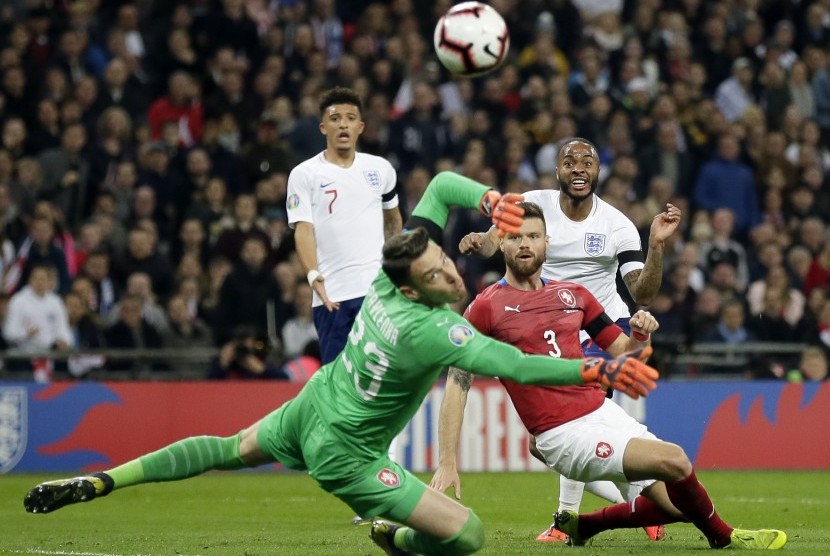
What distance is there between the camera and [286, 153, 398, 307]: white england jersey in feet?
35.1

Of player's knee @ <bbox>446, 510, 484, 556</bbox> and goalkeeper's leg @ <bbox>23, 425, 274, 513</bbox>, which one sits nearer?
player's knee @ <bbox>446, 510, 484, 556</bbox>

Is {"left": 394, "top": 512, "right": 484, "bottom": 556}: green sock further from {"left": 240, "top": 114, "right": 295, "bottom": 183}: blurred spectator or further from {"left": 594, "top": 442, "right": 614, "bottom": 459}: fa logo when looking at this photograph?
{"left": 240, "top": 114, "right": 295, "bottom": 183}: blurred spectator

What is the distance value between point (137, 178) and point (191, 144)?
3.67 ft

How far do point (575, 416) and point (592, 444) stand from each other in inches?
8.6

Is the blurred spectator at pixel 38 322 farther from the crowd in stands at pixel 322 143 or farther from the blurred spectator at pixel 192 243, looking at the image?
the blurred spectator at pixel 192 243

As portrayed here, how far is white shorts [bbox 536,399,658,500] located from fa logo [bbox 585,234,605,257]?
5.44ft

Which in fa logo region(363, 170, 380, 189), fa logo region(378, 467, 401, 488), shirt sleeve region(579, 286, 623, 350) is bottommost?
fa logo region(378, 467, 401, 488)

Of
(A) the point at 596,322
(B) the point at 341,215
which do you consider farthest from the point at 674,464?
(B) the point at 341,215

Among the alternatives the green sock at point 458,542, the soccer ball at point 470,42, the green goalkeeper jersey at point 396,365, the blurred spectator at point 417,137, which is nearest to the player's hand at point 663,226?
the green goalkeeper jersey at point 396,365

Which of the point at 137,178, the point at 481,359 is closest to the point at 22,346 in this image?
the point at 137,178

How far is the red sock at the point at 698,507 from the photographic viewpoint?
8148mm

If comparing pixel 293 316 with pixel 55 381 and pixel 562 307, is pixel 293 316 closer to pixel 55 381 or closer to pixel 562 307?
pixel 55 381

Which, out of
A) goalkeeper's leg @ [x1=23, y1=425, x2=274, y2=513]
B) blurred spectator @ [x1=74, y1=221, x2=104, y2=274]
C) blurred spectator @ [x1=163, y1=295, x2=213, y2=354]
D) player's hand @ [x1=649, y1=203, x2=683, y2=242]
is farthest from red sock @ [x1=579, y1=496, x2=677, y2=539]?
blurred spectator @ [x1=74, y1=221, x2=104, y2=274]

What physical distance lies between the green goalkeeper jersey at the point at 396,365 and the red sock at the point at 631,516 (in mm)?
1897
